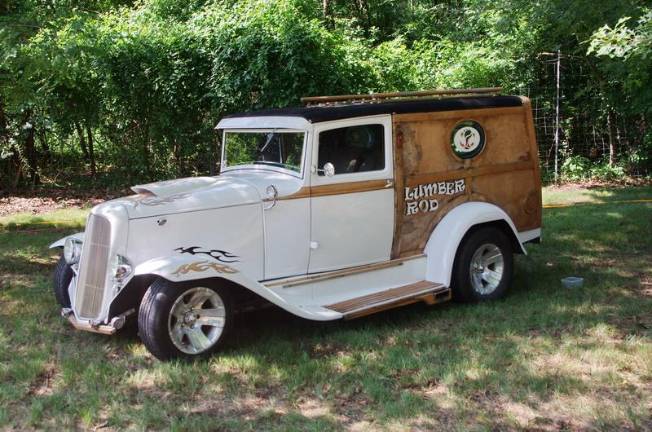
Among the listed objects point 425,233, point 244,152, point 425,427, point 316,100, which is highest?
point 316,100

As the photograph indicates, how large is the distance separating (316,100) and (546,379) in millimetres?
3532

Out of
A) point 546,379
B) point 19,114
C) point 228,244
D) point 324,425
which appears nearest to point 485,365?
point 546,379

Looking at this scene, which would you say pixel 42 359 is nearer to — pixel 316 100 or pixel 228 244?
pixel 228 244

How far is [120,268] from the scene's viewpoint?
4902mm

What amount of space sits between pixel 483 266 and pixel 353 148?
1713mm

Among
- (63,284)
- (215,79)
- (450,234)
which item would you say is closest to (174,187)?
(63,284)

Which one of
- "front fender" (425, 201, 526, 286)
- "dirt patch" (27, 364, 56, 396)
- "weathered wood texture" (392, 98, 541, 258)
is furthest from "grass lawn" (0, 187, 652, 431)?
"weathered wood texture" (392, 98, 541, 258)

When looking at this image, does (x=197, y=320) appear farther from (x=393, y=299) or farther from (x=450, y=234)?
(x=450, y=234)

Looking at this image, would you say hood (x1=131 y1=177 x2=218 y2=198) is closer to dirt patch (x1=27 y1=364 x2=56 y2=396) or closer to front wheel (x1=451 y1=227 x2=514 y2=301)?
dirt patch (x1=27 y1=364 x2=56 y2=396)

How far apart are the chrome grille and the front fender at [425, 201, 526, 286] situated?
2.75 meters

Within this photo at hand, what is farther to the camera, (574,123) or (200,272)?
(574,123)

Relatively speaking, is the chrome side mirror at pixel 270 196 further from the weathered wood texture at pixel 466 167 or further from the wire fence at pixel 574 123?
the wire fence at pixel 574 123

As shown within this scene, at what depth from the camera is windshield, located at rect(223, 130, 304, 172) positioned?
221 inches

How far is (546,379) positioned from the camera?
4.44 metres
